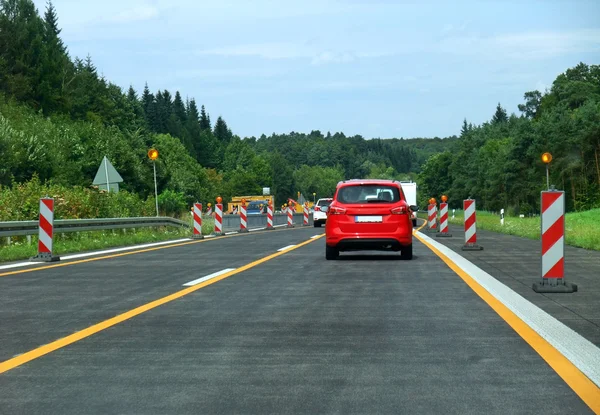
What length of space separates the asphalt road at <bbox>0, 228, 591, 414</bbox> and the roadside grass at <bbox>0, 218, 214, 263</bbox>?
654cm

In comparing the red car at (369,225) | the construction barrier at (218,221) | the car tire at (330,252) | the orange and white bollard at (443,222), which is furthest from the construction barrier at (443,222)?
the car tire at (330,252)

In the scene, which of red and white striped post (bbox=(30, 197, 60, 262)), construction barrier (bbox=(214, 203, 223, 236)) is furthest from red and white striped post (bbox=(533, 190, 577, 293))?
construction barrier (bbox=(214, 203, 223, 236))

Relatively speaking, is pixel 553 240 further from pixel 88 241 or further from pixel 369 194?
pixel 88 241

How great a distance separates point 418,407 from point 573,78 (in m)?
149

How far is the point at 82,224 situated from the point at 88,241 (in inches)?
17.2

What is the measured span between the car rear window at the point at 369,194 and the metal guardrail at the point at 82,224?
6.62m

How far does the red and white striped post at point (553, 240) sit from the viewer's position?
11562 millimetres

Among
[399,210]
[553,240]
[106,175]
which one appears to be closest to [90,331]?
[553,240]

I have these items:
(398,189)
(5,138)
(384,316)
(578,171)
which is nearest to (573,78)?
(578,171)

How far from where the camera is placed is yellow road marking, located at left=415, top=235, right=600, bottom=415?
5.49 m

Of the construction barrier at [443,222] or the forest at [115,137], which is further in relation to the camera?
the forest at [115,137]

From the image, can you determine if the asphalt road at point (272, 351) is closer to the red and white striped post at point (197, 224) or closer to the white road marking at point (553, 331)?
the white road marking at point (553, 331)

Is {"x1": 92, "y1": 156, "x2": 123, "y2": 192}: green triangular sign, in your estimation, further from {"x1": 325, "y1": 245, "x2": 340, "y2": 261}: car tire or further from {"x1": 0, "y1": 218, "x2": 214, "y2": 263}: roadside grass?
{"x1": 325, "y1": 245, "x2": 340, "y2": 261}: car tire

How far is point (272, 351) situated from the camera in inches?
278
